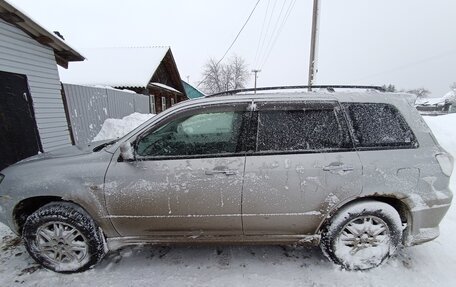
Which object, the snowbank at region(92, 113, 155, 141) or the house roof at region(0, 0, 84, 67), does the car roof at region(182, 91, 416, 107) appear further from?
the snowbank at region(92, 113, 155, 141)

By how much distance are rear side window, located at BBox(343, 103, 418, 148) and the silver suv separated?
10 millimetres

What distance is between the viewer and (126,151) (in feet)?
8.07

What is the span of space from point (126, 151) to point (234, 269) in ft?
5.45

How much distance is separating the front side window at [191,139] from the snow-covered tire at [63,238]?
94 centimetres

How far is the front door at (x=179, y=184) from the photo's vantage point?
2492 millimetres

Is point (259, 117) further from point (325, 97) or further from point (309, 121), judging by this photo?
point (325, 97)

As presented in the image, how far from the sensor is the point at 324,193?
2.51m

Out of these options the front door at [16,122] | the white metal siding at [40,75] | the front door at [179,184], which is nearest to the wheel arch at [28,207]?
the front door at [179,184]

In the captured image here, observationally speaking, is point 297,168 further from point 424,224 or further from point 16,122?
point 16,122

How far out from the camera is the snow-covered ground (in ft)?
8.36

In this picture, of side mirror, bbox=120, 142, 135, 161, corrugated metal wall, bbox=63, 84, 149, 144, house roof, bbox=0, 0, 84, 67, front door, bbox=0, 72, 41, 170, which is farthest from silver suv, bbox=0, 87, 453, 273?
corrugated metal wall, bbox=63, 84, 149, 144

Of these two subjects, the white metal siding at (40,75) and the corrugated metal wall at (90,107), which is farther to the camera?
the corrugated metal wall at (90,107)

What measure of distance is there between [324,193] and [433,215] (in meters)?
1.18

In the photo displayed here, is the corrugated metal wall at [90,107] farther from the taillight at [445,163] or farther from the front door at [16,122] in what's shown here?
the taillight at [445,163]
